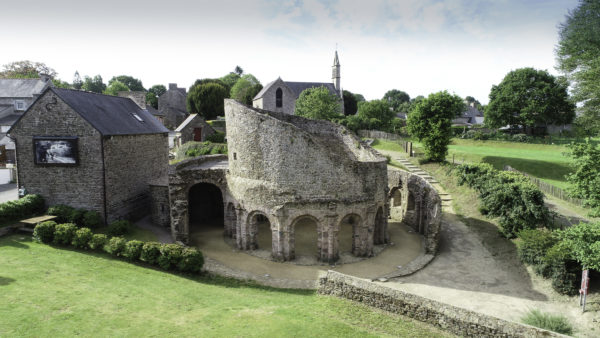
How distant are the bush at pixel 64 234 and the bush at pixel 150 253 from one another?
15.8 ft

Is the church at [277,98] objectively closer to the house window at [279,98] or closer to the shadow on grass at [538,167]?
the house window at [279,98]

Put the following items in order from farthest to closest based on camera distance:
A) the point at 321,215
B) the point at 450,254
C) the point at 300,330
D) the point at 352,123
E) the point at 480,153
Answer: the point at 352,123 < the point at 480,153 < the point at 450,254 < the point at 321,215 < the point at 300,330

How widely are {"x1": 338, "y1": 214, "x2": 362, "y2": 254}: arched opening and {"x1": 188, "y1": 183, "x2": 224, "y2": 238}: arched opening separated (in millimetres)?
9618

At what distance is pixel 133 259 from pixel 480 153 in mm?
41073

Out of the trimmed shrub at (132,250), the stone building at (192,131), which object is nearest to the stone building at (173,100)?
the stone building at (192,131)

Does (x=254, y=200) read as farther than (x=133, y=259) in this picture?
Yes

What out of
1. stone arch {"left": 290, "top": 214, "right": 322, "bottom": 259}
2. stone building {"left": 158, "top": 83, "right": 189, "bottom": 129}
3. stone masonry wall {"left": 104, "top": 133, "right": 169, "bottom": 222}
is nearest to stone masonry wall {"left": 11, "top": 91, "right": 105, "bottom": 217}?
stone masonry wall {"left": 104, "top": 133, "right": 169, "bottom": 222}

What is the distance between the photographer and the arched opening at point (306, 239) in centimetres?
2175

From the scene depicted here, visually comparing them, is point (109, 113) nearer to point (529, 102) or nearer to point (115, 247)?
point (115, 247)

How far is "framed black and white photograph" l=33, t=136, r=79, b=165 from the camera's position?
2247 centimetres

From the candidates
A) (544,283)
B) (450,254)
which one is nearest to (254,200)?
(450,254)

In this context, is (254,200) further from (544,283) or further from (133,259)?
(544,283)

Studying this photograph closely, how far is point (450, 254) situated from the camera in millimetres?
21984

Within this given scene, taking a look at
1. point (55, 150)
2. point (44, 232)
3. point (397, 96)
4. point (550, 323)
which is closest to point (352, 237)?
point (550, 323)
